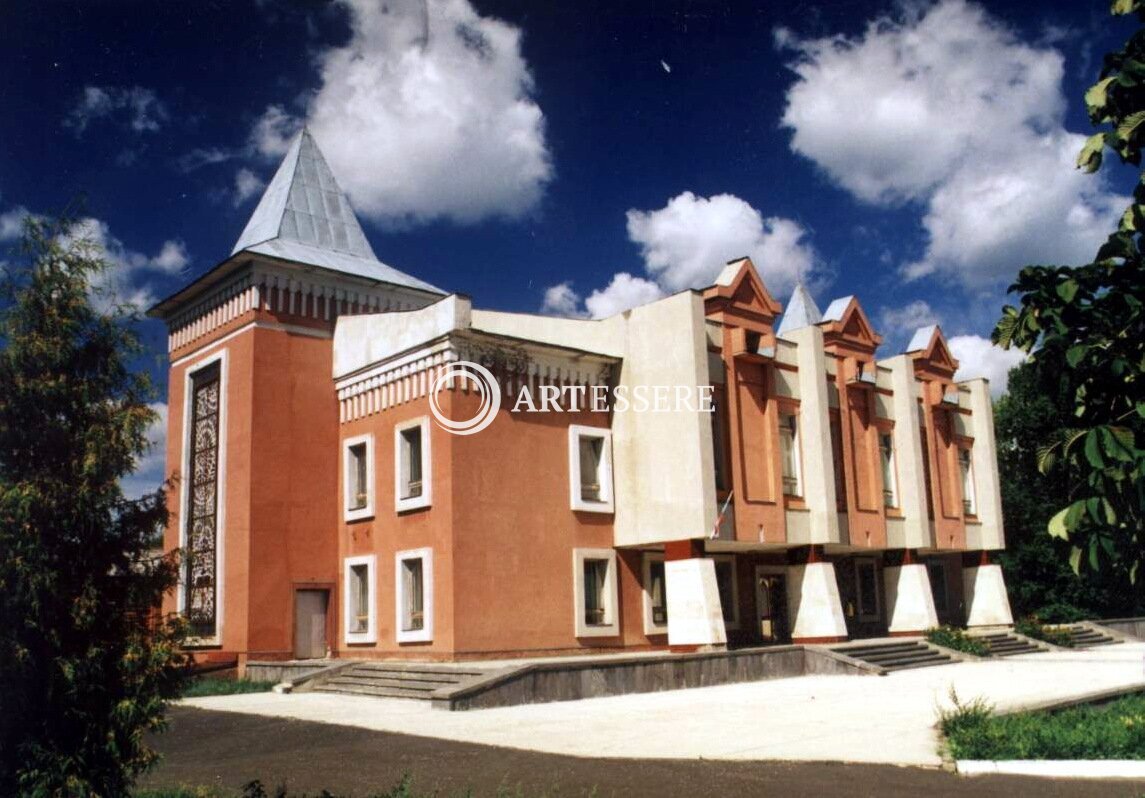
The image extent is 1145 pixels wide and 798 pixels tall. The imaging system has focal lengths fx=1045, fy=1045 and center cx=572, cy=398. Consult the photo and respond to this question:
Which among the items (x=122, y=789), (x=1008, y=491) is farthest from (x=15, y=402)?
(x=1008, y=491)

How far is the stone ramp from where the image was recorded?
79.2ft

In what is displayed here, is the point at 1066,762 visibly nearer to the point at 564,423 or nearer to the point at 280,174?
the point at 564,423

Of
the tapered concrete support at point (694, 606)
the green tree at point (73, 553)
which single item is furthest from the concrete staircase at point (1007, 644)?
the green tree at point (73, 553)

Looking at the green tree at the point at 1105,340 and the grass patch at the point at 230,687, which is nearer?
the green tree at the point at 1105,340

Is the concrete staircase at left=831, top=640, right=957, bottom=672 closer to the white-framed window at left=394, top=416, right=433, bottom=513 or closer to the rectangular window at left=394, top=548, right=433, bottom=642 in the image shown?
the rectangular window at left=394, top=548, right=433, bottom=642

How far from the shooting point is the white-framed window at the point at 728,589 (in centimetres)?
2738

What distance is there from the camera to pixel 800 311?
40.3 meters

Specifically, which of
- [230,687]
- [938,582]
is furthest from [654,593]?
[938,582]

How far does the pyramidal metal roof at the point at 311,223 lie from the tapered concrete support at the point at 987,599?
1902 centimetres

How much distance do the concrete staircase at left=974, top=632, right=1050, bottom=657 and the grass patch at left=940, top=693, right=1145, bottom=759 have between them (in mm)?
17069

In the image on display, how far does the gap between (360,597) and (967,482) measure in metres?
19.8

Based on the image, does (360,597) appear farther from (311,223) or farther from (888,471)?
(888,471)

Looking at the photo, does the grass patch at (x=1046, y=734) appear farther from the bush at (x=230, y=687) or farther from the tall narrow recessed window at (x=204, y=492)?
the tall narrow recessed window at (x=204, y=492)

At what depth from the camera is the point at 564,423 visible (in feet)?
80.0
